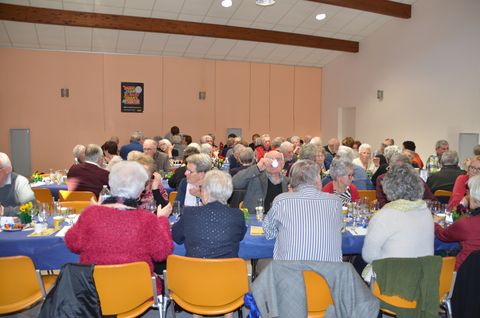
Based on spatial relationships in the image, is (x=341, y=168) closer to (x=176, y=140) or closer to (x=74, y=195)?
(x=74, y=195)

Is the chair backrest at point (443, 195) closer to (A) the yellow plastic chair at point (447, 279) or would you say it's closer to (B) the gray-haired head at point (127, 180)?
(A) the yellow plastic chair at point (447, 279)

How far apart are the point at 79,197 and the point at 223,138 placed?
8.44 metres

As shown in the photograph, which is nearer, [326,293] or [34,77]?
[326,293]

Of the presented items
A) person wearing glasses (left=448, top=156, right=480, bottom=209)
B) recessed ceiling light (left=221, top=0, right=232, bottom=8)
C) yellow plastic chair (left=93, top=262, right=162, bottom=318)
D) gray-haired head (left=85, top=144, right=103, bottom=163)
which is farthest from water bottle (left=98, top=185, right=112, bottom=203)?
recessed ceiling light (left=221, top=0, right=232, bottom=8)

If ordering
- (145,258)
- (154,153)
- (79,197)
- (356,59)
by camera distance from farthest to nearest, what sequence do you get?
1. (356,59)
2. (154,153)
3. (79,197)
4. (145,258)

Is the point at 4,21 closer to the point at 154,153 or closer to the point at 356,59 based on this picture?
the point at 154,153

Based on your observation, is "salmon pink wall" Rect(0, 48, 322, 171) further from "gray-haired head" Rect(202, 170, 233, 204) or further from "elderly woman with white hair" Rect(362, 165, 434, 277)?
"elderly woman with white hair" Rect(362, 165, 434, 277)

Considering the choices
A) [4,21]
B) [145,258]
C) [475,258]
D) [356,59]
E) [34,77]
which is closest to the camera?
[475,258]

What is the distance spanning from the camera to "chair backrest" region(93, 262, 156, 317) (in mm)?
2359

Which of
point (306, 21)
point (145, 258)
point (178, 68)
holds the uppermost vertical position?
point (306, 21)

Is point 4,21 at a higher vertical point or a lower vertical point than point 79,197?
higher

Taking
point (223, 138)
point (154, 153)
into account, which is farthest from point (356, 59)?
point (154, 153)

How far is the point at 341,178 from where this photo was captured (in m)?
4.18

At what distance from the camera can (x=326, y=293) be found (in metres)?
2.46
